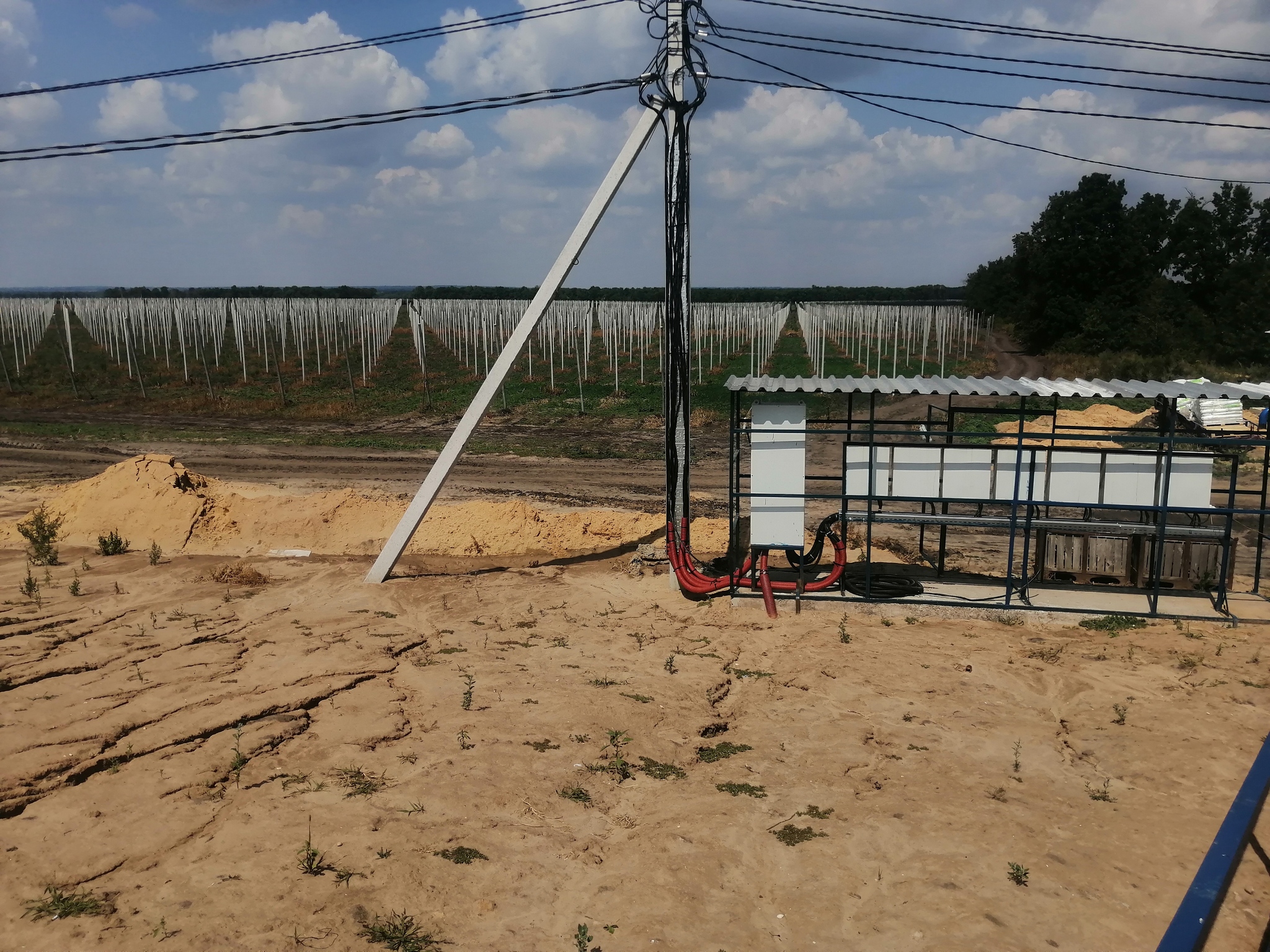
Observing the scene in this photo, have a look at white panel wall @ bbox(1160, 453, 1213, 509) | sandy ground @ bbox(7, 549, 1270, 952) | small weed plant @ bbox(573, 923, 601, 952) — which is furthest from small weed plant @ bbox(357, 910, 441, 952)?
white panel wall @ bbox(1160, 453, 1213, 509)

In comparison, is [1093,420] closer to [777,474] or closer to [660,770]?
[777,474]

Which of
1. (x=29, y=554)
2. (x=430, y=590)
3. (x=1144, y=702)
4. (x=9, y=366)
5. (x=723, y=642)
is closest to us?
(x=1144, y=702)

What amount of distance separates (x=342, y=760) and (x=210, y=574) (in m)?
6.41

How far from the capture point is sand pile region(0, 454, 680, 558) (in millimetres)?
13766

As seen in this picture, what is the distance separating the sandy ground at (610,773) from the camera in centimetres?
493

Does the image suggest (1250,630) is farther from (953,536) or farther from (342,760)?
(342,760)

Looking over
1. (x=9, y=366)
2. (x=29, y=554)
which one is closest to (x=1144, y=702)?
(x=29, y=554)

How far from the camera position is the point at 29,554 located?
41.6 ft

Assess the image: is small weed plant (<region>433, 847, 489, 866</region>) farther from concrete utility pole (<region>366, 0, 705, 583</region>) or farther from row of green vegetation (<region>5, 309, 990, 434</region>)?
row of green vegetation (<region>5, 309, 990, 434</region>)

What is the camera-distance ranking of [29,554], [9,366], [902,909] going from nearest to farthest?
[902,909] → [29,554] → [9,366]

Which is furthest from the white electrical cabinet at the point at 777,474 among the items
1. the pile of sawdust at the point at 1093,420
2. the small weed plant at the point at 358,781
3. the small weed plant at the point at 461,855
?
the pile of sawdust at the point at 1093,420

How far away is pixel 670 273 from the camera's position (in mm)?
10672

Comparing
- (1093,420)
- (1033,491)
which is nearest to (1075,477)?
(1033,491)

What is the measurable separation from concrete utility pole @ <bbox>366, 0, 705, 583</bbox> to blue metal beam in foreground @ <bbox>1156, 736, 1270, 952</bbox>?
780 centimetres
